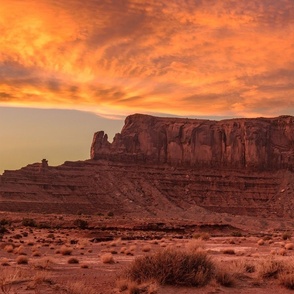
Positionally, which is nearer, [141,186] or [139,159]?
[141,186]

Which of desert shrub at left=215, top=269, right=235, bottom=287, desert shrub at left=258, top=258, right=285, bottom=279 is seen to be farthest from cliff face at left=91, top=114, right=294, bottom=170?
desert shrub at left=215, top=269, right=235, bottom=287

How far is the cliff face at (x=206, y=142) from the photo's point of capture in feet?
474

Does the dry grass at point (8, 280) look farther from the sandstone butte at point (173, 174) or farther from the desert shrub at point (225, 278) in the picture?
the sandstone butte at point (173, 174)

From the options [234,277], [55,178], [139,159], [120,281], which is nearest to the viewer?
[120,281]

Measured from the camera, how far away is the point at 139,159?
142000 millimetres

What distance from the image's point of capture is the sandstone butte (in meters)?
115

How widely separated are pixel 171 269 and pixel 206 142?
13827 cm

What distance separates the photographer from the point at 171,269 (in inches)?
574

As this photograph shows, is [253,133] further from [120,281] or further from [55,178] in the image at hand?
[120,281]

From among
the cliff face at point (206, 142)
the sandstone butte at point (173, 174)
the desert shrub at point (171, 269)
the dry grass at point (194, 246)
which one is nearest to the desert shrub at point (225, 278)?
the desert shrub at point (171, 269)

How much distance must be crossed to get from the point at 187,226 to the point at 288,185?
2897 inches

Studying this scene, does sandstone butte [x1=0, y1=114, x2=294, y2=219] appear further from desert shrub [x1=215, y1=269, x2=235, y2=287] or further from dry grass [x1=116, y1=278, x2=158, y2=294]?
dry grass [x1=116, y1=278, x2=158, y2=294]

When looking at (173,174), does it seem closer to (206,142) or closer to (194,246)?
(206,142)

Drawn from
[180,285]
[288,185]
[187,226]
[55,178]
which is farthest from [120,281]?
[288,185]
